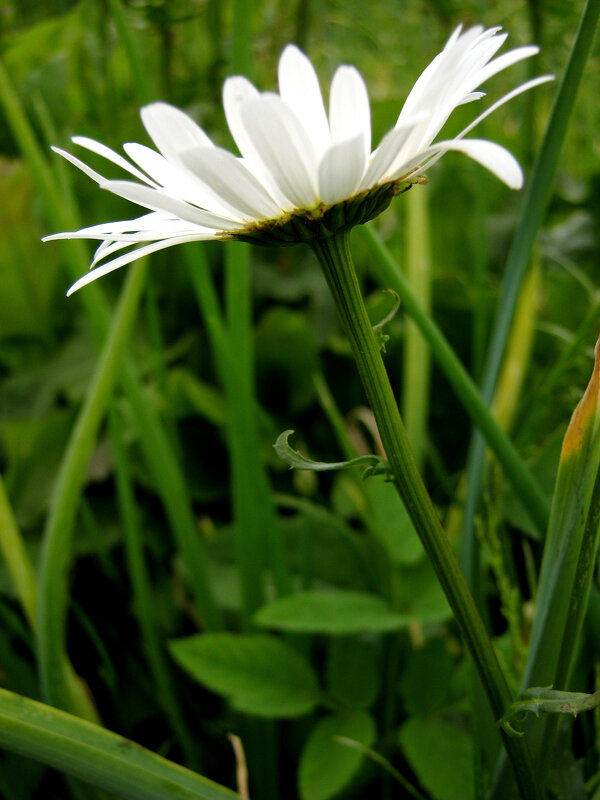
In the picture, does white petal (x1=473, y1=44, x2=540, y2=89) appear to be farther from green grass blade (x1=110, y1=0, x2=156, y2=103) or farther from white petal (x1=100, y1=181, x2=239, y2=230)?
green grass blade (x1=110, y1=0, x2=156, y2=103)

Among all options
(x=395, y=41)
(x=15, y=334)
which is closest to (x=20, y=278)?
(x=15, y=334)

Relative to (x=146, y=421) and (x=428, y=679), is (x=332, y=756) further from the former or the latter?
(x=146, y=421)

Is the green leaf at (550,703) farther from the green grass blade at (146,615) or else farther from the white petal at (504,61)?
the green grass blade at (146,615)

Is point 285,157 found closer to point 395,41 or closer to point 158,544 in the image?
point 158,544

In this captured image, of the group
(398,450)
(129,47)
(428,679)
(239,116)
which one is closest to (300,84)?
(239,116)

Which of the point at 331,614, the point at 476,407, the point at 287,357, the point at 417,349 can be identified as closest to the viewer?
the point at 476,407

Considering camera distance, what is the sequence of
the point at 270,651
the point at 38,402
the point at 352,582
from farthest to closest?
the point at 38,402, the point at 352,582, the point at 270,651
